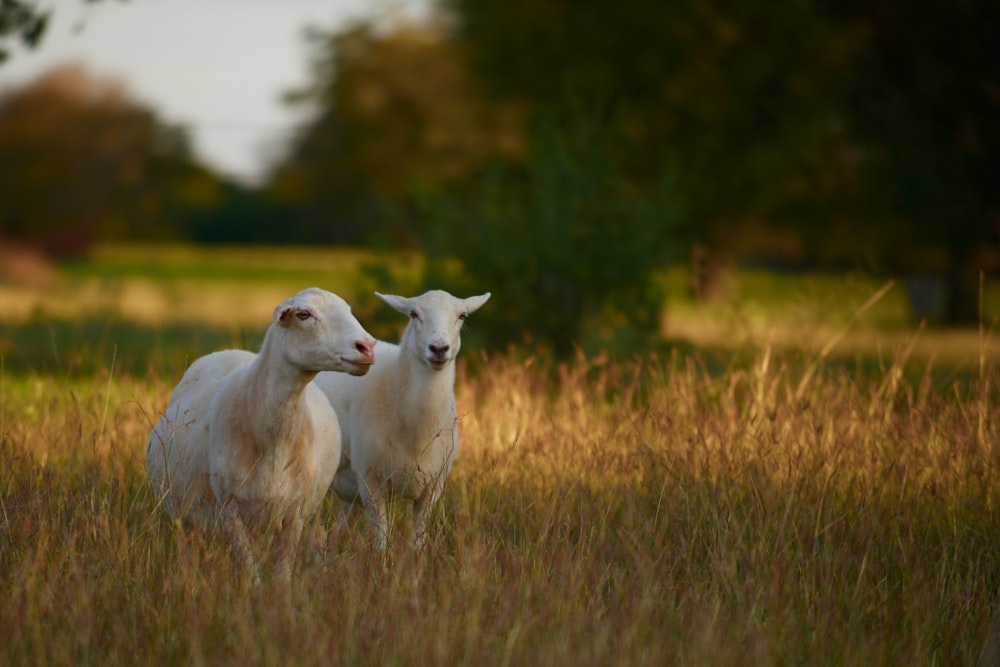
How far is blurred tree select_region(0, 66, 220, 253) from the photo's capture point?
4325cm

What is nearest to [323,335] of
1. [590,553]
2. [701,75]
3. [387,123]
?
[590,553]

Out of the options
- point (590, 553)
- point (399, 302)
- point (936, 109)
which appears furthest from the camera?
point (936, 109)

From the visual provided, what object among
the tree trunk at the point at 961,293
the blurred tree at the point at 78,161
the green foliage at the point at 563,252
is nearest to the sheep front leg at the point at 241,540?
the green foliage at the point at 563,252

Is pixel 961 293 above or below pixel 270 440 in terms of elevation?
above

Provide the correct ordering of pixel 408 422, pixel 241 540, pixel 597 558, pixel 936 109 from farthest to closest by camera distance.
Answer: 1. pixel 936 109
2. pixel 408 422
3. pixel 597 558
4. pixel 241 540

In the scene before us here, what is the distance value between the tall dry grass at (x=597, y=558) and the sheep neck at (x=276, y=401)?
1.59ft

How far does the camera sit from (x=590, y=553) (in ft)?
15.2

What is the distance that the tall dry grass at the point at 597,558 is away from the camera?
12.6 ft

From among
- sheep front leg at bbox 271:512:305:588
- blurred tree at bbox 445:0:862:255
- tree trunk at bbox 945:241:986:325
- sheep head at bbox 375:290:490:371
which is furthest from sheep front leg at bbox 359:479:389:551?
tree trunk at bbox 945:241:986:325

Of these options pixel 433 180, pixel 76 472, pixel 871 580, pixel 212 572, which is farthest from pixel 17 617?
pixel 433 180

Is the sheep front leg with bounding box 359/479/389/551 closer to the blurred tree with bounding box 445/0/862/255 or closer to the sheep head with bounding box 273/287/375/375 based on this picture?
the sheep head with bounding box 273/287/375/375

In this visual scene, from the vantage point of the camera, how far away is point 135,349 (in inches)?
472

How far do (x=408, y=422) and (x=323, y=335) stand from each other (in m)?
1.20

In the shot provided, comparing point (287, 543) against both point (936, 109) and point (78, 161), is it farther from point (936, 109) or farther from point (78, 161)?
point (78, 161)
